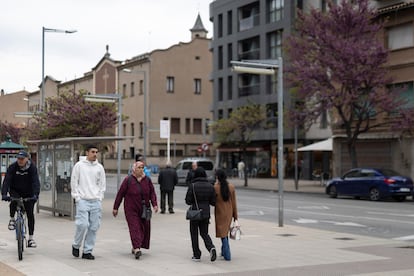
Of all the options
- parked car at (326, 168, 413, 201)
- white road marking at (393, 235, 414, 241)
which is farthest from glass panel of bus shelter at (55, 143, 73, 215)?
parked car at (326, 168, 413, 201)

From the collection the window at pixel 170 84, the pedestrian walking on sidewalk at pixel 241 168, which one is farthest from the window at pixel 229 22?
the window at pixel 170 84

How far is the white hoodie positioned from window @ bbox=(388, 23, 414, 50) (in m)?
28.2

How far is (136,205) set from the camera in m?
11.2

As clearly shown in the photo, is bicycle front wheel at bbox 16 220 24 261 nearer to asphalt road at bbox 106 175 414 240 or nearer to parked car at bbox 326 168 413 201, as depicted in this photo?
asphalt road at bbox 106 175 414 240

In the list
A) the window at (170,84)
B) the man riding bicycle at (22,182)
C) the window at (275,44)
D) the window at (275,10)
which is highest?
the window at (275,10)

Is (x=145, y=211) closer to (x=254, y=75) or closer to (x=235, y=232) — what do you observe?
(x=235, y=232)

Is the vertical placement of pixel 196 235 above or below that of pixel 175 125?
below

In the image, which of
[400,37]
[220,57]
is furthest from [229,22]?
[400,37]

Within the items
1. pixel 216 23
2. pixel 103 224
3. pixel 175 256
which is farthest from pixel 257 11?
pixel 175 256

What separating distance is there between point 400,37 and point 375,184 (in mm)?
10795

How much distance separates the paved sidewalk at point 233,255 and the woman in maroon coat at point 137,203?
0.32 meters

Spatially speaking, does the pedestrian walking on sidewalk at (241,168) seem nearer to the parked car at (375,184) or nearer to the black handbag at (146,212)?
the parked car at (375,184)

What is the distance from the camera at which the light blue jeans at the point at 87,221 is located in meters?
11.1

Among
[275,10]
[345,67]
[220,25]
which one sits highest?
[220,25]
